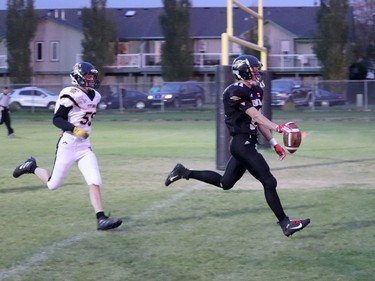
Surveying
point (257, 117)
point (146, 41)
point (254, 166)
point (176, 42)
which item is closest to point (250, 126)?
point (257, 117)

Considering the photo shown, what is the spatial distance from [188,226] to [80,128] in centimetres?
163

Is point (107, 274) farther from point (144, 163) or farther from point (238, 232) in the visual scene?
point (144, 163)

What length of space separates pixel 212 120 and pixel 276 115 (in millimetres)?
3504

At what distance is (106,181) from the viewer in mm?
12844

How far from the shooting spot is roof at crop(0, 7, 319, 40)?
5681cm

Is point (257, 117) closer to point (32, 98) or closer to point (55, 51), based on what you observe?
point (32, 98)

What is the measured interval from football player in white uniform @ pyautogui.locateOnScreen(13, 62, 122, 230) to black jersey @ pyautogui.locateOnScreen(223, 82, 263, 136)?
1.52 meters

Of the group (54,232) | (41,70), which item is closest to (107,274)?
(54,232)

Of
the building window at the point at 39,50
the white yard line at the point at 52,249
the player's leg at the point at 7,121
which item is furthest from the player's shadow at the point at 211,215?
the building window at the point at 39,50

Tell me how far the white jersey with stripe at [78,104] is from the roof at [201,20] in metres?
47.1

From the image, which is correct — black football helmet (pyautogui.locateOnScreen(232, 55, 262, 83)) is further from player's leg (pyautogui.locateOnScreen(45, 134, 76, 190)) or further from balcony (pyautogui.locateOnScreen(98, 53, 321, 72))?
balcony (pyautogui.locateOnScreen(98, 53, 321, 72))

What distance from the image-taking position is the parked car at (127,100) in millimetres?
39094

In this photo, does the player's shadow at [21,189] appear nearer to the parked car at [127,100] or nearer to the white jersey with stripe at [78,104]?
the white jersey with stripe at [78,104]

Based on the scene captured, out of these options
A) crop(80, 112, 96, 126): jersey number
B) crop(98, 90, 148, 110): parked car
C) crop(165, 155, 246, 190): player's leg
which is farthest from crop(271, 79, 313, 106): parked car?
crop(80, 112, 96, 126): jersey number
